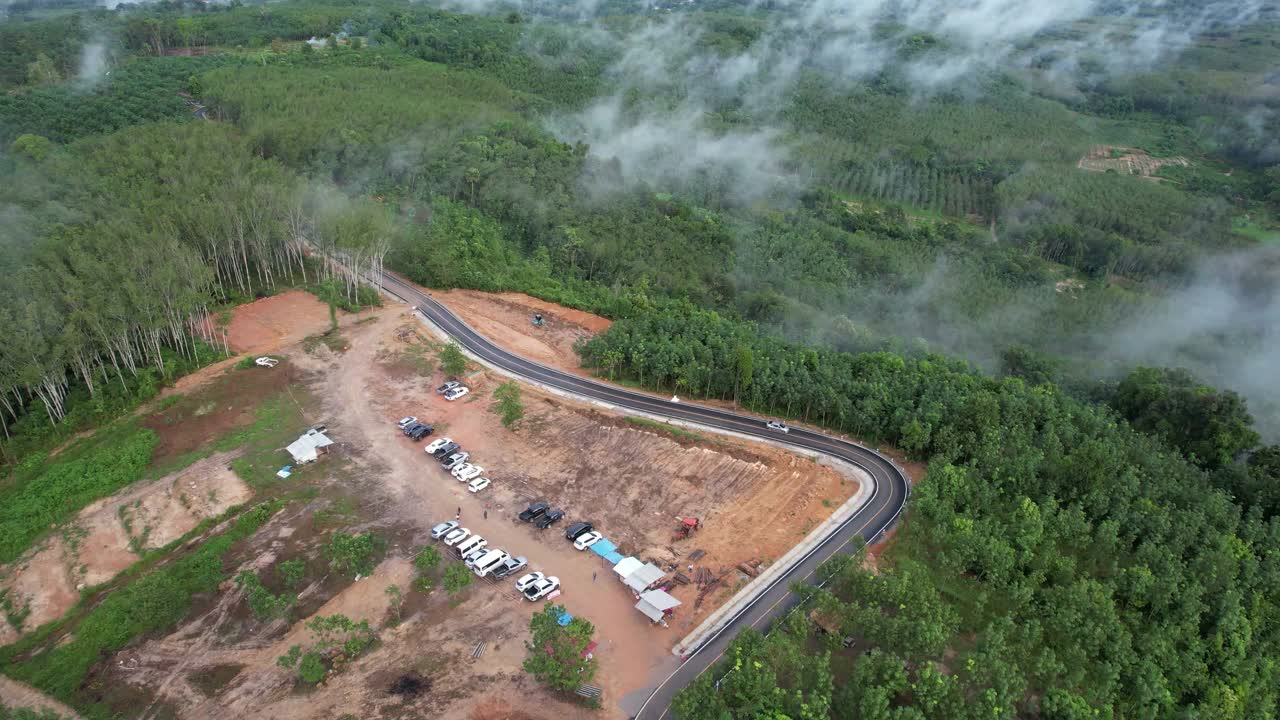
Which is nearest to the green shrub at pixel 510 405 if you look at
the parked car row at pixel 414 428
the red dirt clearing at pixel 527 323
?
the parked car row at pixel 414 428

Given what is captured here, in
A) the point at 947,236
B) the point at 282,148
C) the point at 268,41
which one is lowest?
the point at 947,236

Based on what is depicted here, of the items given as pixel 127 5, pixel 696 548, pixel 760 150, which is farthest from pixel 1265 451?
pixel 127 5

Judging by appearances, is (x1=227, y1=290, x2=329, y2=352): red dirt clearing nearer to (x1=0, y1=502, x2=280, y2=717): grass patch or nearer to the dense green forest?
the dense green forest

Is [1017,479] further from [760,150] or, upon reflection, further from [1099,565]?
[760,150]

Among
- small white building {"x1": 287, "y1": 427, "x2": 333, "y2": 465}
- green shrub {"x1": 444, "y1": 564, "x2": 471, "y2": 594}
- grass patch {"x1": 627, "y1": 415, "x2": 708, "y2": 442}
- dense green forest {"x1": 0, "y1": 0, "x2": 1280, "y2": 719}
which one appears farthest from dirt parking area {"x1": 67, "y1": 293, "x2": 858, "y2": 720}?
dense green forest {"x1": 0, "y1": 0, "x2": 1280, "y2": 719}

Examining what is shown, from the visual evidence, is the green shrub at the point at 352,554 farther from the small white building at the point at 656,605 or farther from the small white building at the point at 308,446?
the small white building at the point at 656,605

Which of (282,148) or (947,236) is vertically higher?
(282,148)
